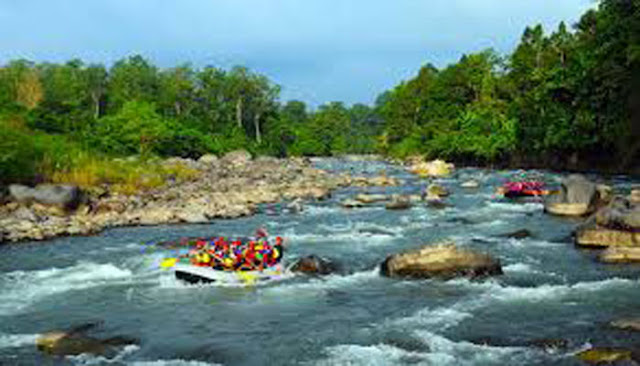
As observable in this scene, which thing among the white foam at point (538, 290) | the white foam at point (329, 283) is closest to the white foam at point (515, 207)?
the white foam at point (329, 283)

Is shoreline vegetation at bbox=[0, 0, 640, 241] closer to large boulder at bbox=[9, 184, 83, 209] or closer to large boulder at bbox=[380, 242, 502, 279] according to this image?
large boulder at bbox=[9, 184, 83, 209]

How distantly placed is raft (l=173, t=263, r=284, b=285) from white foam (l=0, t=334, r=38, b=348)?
3.89 meters

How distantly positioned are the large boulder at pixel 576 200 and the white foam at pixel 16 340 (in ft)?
55.8

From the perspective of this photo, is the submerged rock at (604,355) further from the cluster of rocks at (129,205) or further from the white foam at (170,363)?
the cluster of rocks at (129,205)

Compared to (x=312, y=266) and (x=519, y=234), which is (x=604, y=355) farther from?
(x=519, y=234)

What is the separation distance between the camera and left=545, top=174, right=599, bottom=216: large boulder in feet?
72.4

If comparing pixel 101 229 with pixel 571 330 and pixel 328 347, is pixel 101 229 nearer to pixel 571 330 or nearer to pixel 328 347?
pixel 328 347

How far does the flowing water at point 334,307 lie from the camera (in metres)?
9.91

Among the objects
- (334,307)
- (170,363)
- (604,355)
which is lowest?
(170,363)

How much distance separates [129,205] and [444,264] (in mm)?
16813

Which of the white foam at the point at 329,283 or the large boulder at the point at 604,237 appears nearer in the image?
the white foam at the point at 329,283

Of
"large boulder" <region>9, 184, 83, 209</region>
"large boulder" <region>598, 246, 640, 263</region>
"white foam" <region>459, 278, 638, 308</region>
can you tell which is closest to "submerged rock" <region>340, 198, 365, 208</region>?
"large boulder" <region>9, 184, 83, 209</region>

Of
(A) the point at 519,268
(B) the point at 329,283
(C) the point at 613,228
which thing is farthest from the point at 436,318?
(C) the point at 613,228

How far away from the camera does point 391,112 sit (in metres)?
87.6
